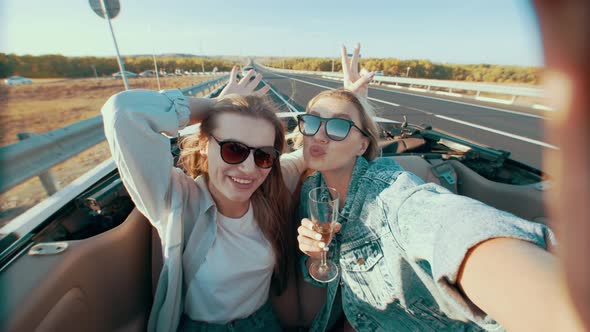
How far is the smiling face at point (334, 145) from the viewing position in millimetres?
1939

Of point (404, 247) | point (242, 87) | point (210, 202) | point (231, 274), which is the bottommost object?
point (231, 274)

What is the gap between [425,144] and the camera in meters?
3.46

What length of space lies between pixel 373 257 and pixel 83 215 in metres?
1.81

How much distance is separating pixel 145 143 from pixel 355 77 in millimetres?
1836

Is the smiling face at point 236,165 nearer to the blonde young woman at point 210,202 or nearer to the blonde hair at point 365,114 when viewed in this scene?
the blonde young woman at point 210,202

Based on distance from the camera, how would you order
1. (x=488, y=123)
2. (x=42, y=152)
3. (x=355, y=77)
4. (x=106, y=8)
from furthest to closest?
1. (x=488, y=123)
2. (x=106, y=8)
3. (x=355, y=77)
4. (x=42, y=152)

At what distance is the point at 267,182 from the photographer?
202cm

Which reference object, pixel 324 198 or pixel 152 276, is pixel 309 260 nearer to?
pixel 324 198

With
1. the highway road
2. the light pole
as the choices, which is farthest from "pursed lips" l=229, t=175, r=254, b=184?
the light pole

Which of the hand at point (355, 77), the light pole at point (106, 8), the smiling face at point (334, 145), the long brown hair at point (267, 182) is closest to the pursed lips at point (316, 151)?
the smiling face at point (334, 145)

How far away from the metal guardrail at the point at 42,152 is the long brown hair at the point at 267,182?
1.04 meters

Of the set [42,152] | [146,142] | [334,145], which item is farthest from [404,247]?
[42,152]

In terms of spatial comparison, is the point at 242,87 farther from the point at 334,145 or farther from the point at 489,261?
the point at 489,261

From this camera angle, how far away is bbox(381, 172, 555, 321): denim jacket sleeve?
0.93 metres
